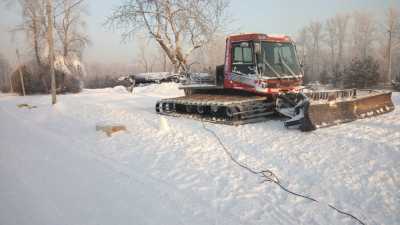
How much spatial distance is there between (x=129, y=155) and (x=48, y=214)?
2.52m

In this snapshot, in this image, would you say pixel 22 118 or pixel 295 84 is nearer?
pixel 295 84

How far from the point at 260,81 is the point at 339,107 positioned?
2123mm

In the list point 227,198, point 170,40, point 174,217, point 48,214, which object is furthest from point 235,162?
point 170,40

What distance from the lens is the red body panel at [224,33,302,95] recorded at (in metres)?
8.95

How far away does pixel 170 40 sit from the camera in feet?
76.4

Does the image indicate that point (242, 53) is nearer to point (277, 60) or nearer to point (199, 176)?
point (277, 60)

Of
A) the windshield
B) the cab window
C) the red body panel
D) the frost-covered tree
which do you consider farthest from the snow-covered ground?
the frost-covered tree

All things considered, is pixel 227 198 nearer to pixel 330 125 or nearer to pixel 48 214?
pixel 48 214

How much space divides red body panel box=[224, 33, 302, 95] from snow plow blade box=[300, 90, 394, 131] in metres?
1.21

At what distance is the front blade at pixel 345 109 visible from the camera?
7257 millimetres

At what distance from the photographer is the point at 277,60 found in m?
9.39

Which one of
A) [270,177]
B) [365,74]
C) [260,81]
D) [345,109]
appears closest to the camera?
[270,177]

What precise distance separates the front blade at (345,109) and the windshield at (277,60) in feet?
5.93

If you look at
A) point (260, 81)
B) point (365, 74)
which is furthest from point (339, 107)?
point (365, 74)
